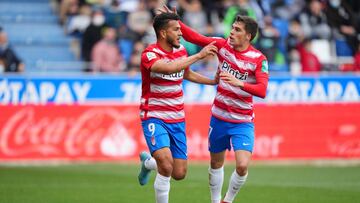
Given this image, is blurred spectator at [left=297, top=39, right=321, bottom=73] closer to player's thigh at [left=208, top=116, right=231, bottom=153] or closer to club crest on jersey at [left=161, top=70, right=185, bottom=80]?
player's thigh at [left=208, top=116, right=231, bottom=153]

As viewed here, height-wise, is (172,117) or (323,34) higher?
(172,117)

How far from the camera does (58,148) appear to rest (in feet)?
67.7

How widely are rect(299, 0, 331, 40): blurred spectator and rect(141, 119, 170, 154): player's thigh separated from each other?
1477 centimetres

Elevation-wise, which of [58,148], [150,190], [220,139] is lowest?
[58,148]

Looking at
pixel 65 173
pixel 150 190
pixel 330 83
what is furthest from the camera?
pixel 330 83

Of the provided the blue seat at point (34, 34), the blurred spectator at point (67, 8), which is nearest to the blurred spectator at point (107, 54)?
the blurred spectator at point (67, 8)

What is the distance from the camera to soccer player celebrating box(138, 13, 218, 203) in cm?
1173

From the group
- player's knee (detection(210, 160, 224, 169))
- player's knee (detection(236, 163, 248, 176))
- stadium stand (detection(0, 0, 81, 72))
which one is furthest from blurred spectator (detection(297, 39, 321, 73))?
player's knee (detection(236, 163, 248, 176))

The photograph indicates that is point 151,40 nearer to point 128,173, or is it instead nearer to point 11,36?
point 11,36

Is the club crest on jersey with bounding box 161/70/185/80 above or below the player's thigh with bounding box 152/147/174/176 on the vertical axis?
above

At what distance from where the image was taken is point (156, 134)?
38.9 ft

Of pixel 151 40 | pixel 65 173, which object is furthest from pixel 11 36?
pixel 65 173

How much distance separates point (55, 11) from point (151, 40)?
12.2 feet

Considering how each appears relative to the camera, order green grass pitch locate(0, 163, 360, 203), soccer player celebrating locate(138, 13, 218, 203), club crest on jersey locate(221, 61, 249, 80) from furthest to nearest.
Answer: green grass pitch locate(0, 163, 360, 203), club crest on jersey locate(221, 61, 249, 80), soccer player celebrating locate(138, 13, 218, 203)
